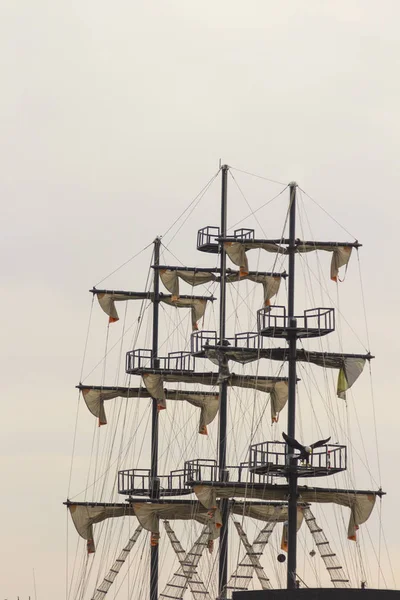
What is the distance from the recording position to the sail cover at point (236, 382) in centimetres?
11231

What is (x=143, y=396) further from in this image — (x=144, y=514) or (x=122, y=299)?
(x=144, y=514)

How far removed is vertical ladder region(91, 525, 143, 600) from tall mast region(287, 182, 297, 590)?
24693 millimetres

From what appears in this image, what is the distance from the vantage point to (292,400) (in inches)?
3752

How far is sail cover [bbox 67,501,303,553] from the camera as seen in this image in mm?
108125

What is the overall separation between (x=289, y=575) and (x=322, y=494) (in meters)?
7.83

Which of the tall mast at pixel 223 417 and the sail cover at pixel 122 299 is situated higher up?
the sail cover at pixel 122 299

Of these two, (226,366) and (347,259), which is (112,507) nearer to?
(226,366)

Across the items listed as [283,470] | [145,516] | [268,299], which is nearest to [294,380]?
[283,470]

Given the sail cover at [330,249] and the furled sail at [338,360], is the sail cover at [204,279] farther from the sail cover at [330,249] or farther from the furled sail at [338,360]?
the furled sail at [338,360]

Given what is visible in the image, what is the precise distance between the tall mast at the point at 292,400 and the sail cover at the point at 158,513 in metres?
7.80

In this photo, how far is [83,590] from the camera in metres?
119

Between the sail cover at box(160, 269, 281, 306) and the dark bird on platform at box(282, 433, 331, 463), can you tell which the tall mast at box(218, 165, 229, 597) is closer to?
the sail cover at box(160, 269, 281, 306)

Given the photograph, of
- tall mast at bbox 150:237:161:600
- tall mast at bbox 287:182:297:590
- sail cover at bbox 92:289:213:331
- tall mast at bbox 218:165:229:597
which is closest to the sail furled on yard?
tall mast at bbox 218:165:229:597

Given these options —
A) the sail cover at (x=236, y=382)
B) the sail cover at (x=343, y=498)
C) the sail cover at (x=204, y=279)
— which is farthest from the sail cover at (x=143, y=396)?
the sail cover at (x=343, y=498)
